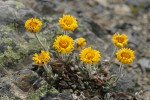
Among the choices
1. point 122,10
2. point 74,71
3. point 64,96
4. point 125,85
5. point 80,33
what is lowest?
point 64,96

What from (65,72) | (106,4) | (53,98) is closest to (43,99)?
(53,98)

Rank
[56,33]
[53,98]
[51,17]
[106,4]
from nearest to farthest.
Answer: [53,98], [56,33], [51,17], [106,4]

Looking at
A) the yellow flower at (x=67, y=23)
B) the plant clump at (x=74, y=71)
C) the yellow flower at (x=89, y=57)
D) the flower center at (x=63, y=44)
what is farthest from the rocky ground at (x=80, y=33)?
the yellow flower at (x=67, y=23)

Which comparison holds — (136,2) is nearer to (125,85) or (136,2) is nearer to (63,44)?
(125,85)

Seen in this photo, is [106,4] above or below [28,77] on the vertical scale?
above

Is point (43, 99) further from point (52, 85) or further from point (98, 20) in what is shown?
point (98, 20)

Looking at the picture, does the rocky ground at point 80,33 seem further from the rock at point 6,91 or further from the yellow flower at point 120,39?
the yellow flower at point 120,39

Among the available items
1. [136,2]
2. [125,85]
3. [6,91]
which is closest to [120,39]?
[125,85]

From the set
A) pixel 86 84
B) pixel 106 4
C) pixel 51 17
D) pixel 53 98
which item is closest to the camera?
pixel 53 98
